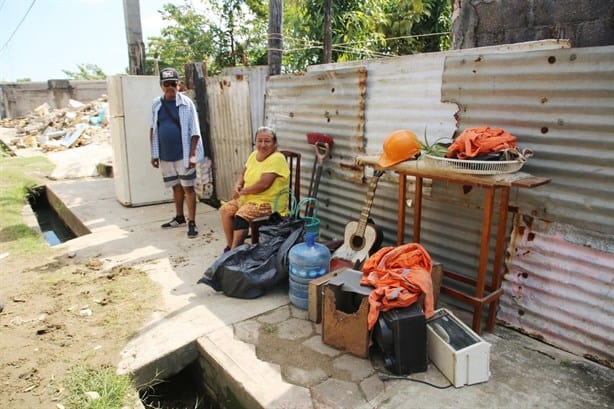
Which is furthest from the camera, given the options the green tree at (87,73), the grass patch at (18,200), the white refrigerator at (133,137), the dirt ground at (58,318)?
the green tree at (87,73)

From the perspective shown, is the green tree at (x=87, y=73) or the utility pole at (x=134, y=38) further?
the green tree at (x=87, y=73)

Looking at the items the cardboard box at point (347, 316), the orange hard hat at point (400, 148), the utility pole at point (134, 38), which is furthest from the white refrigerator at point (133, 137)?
the cardboard box at point (347, 316)

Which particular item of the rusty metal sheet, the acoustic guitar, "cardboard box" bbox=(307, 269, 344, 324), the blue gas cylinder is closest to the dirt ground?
the blue gas cylinder

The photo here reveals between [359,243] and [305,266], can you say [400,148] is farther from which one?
[305,266]

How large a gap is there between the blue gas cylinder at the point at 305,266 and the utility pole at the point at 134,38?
5827 mm

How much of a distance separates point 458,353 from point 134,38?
776cm

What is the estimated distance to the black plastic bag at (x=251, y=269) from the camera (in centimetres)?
371

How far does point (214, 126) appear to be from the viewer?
674 centimetres

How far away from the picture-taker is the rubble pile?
51.1ft

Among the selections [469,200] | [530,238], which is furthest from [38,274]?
[530,238]

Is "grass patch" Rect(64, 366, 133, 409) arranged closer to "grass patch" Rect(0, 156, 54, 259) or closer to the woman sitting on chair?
the woman sitting on chair

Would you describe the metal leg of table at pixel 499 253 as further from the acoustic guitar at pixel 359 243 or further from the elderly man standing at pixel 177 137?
the elderly man standing at pixel 177 137

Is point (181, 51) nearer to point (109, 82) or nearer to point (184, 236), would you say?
point (109, 82)

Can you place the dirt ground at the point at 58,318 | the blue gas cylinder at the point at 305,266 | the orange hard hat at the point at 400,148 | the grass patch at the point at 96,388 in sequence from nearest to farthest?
the grass patch at the point at 96,388 < the dirt ground at the point at 58,318 < the orange hard hat at the point at 400,148 < the blue gas cylinder at the point at 305,266
